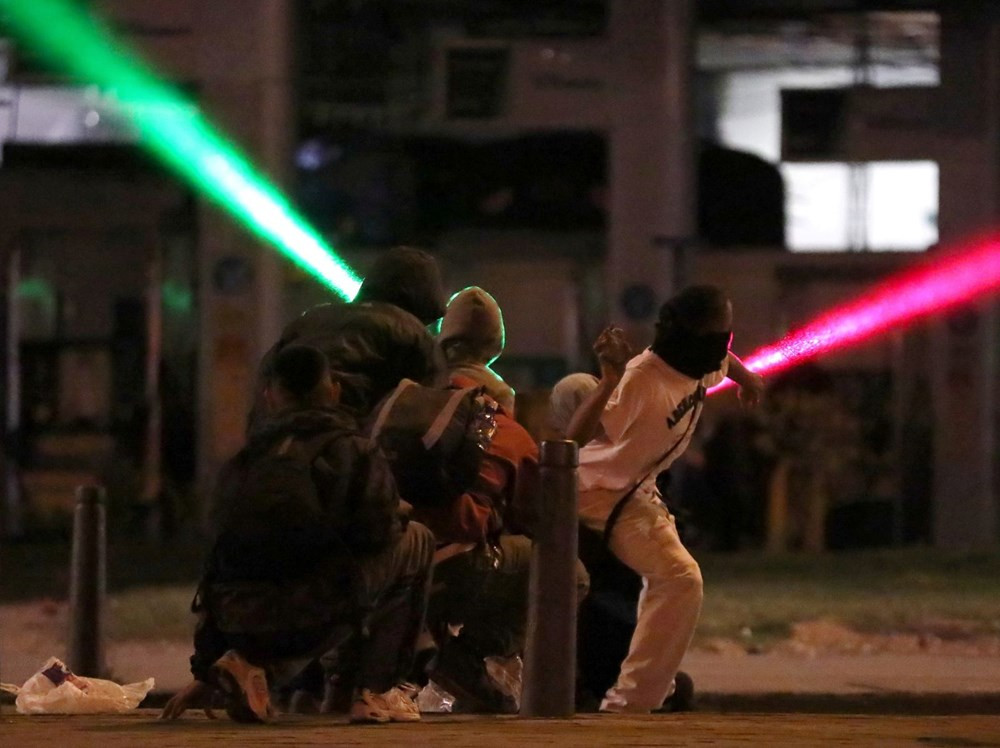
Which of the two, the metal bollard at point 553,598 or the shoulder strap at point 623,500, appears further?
the shoulder strap at point 623,500

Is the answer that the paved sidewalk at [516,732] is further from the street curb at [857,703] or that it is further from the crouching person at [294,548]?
the street curb at [857,703]

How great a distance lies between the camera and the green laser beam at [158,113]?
18859 mm

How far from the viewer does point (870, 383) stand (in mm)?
19062

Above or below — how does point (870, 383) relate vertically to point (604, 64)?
below

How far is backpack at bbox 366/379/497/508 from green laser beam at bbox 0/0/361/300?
11644 mm

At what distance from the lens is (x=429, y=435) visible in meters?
6.93

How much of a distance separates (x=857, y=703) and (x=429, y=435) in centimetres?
360

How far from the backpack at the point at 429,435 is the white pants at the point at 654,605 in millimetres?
804

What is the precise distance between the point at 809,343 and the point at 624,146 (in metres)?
9.78

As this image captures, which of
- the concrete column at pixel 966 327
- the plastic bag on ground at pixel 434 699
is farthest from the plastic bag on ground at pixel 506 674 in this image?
the concrete column at pixel 966 327

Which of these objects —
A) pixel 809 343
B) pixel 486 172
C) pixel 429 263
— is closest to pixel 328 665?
pixel 429 263

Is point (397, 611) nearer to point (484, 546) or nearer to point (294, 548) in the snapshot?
point (294, 548)

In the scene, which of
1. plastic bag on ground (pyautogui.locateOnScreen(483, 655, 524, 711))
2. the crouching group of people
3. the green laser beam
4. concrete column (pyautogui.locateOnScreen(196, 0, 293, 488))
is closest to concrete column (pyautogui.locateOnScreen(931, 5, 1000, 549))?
the green laser beam

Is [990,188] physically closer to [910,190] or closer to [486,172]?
[910,190]
